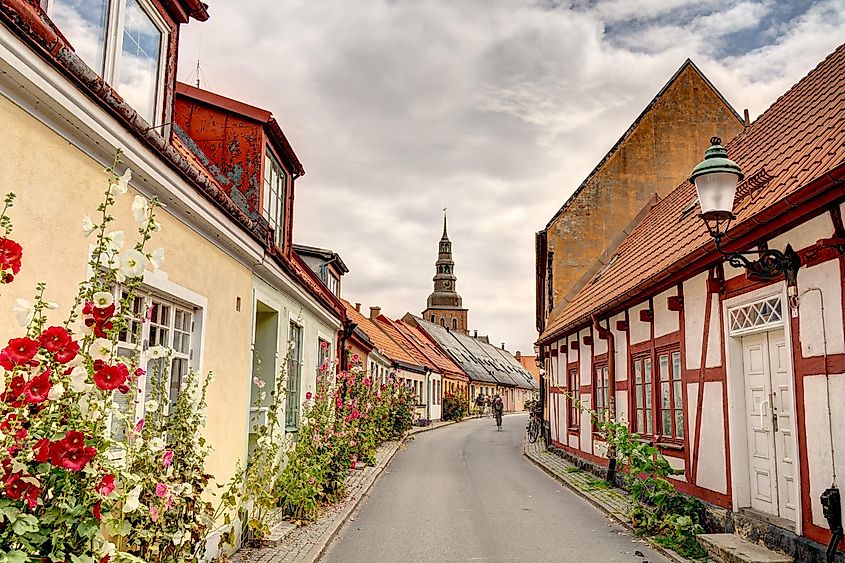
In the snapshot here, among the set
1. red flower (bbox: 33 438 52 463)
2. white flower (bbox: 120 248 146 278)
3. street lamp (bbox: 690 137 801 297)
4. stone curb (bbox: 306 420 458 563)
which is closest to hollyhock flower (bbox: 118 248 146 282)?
white flower (bbox: 120 248 146 278)

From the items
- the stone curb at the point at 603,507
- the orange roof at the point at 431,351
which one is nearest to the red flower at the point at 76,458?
the stone curb at the point at 603,507

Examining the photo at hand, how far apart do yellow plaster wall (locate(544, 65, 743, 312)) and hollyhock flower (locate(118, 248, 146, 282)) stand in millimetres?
19930

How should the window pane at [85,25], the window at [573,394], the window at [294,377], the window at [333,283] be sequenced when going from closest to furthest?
the window pane at [85,25] → the window at [294,377] → the window at [573,394] → the window at [333,283]

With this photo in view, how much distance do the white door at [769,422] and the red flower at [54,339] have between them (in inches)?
263

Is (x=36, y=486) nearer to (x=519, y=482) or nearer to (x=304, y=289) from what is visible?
(x=304, y=289)

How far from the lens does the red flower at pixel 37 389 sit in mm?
2971

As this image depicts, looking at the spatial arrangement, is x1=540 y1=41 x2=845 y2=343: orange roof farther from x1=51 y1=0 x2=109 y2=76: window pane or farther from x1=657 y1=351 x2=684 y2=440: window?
x1=51 y1=0 x2=109 y2=76: window pane

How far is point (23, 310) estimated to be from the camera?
307 centimetres

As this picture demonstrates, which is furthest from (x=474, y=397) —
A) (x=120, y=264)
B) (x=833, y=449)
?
(x=120, y=264)

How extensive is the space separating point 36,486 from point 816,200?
647 cm

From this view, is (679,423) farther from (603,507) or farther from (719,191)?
(719,191)

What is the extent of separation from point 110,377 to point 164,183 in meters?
2.66

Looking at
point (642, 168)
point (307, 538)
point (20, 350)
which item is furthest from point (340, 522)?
point (642, 168)

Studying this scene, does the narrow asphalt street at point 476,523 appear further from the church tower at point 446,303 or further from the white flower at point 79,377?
the church tower at point 446,303
